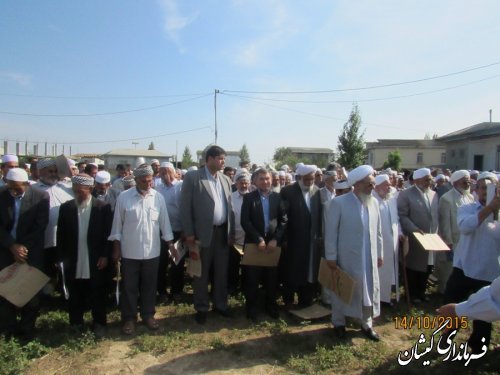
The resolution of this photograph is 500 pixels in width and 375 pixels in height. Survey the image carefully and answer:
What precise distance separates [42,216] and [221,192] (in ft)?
7.12

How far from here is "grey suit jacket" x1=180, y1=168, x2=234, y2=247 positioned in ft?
15.4

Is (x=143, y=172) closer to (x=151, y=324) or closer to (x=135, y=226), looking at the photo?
→ (x=135, y=226)

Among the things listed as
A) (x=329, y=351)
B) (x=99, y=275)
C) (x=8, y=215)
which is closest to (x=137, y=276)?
(x=99, y=275)

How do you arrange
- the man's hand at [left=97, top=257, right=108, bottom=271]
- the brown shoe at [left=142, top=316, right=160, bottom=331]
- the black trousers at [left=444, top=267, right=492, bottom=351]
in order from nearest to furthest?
the black trousers at [left=444, top=267, right=492, bottom=351], the man's hand at [left=97, top=257, right=108, bottom=271], the brown shoe at [left=142, top=316, right=160, bottom=331]

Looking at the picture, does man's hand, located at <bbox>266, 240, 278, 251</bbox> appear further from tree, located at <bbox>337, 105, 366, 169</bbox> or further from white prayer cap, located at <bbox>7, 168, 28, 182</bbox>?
tree, located at <bbox>337, 105, 366, 169</bbox>

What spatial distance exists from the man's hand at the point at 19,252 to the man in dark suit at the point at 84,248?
1.15 ft

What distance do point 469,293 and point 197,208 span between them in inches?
126

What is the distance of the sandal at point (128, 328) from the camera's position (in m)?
4.42

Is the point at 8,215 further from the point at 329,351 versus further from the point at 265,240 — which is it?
the point at 329,351

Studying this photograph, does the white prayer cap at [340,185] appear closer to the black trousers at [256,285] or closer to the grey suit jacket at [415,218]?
the grey suit jacket at [415,218]

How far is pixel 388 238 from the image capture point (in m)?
5.23

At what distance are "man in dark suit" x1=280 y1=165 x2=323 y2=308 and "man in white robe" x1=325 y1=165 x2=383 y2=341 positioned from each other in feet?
2.38

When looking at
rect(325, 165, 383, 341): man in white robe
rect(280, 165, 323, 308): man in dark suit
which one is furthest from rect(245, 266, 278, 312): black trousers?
rect(325, 165, 383, 341): man in white robe

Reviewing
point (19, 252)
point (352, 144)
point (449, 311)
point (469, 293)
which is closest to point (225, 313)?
point (19, 252)
